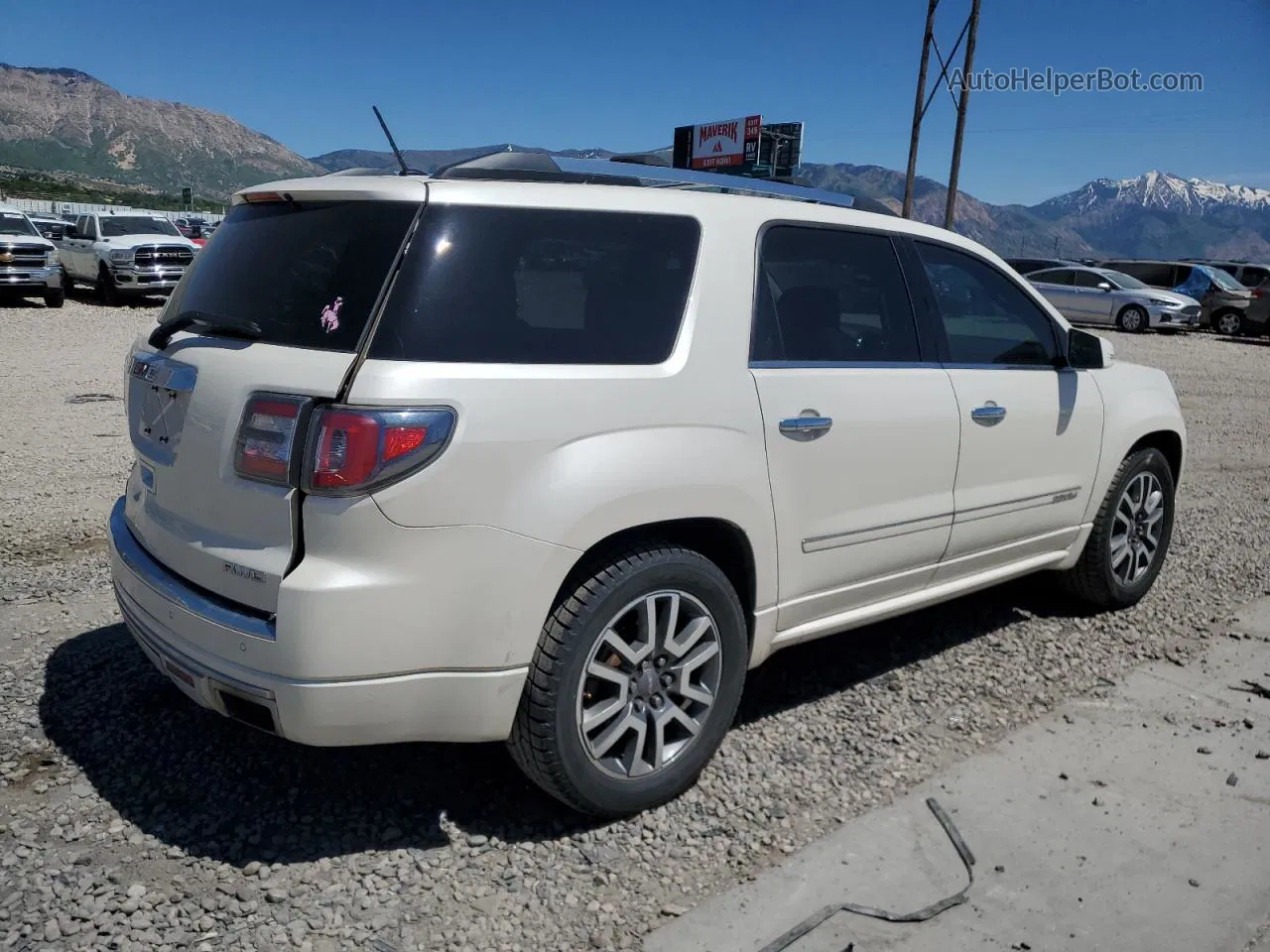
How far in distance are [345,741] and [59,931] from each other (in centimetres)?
81

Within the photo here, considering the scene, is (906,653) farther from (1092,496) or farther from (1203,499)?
(1203,499)

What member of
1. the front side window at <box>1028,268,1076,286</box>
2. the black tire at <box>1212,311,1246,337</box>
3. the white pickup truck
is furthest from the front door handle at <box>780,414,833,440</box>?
the black tire at <box>1212,311,1246,337</box>

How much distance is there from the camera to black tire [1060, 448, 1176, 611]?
4902 millimetres

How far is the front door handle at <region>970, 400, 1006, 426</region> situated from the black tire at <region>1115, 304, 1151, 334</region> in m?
24.0

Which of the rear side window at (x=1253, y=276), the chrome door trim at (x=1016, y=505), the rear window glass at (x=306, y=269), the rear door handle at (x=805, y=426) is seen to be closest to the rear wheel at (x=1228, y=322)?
the rear side window at (x=1253, y=276)

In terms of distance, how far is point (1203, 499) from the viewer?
25.7 feet

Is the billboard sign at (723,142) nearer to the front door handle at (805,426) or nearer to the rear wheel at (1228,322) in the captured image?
the rear wheel at (1228,322)

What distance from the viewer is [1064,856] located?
3.13m

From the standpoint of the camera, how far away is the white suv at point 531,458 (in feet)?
8.59

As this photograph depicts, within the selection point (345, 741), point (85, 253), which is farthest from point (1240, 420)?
point (85, 253)

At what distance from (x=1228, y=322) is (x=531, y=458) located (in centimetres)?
2868

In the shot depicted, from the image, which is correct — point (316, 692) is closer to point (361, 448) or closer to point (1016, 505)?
point (361, 448)

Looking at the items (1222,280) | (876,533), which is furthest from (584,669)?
(1222,280)

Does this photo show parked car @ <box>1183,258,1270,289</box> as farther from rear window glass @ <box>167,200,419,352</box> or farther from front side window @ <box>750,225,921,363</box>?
rear window glass @ <box>167,200,419,352</box>
